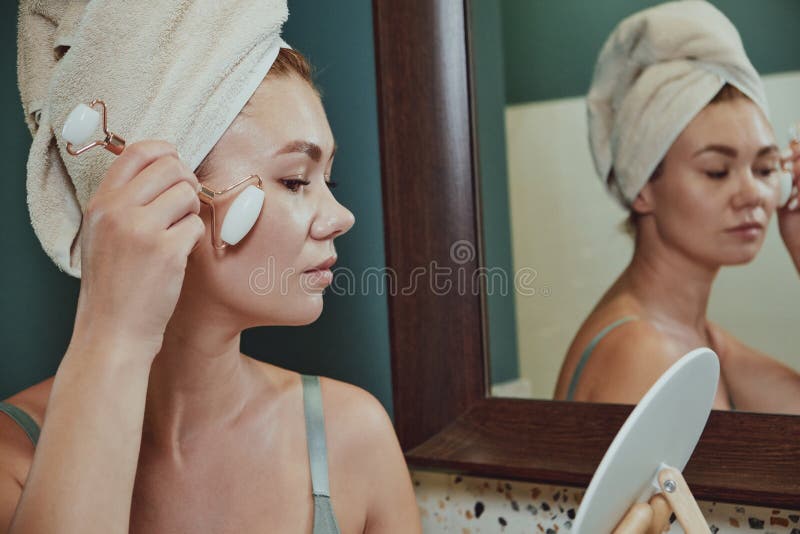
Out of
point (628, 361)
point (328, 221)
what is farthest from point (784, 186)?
point (328, 221)

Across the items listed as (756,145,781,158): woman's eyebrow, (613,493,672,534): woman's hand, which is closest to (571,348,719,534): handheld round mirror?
(613,493,672,534): woman's hand

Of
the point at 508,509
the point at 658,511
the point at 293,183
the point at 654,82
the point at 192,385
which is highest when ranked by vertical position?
the point at 654,82

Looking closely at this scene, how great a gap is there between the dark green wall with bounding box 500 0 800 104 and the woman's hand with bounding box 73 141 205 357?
54 centimetres

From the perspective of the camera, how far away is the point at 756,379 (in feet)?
2.96

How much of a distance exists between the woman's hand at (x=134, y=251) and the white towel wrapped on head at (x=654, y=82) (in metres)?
0.55

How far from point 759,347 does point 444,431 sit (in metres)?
0.43

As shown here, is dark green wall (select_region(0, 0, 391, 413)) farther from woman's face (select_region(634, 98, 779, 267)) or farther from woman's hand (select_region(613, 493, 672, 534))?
woman's hand (select_region(613, 493, 672, 534))

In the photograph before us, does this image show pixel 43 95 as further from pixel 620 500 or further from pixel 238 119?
pixel 620 500

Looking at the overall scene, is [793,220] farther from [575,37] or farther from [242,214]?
[242,214]

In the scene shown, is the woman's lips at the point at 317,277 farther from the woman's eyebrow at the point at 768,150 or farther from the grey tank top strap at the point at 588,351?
the woman's eyebrow at the point at 768,150

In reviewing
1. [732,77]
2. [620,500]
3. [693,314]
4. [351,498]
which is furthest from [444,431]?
[732,77]

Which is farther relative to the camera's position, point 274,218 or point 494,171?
point 494,171

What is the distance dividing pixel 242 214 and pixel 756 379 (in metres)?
0.61

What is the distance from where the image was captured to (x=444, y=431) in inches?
43.6
